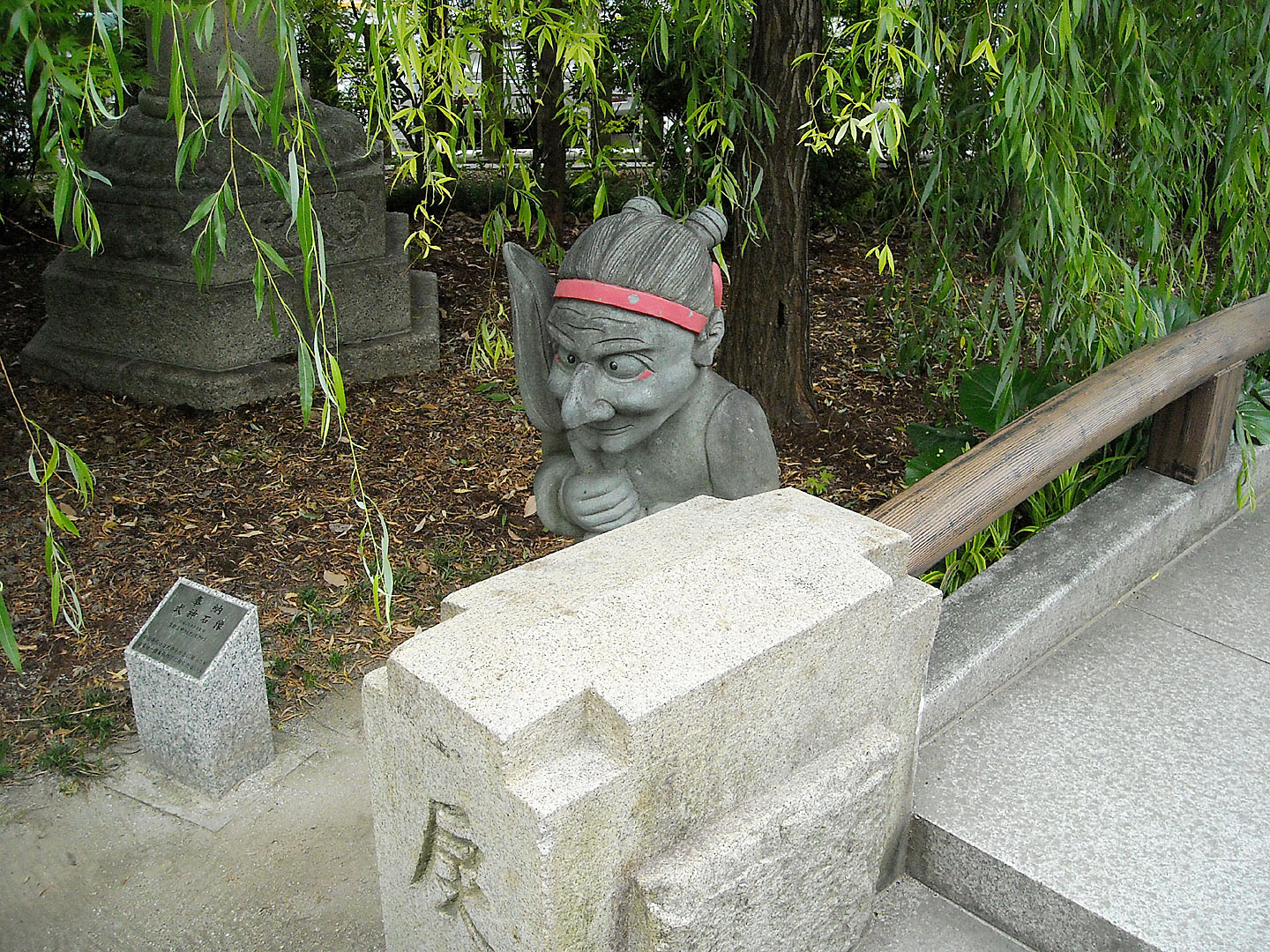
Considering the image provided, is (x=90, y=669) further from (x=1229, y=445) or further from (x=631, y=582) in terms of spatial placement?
(x=1229, y=445)

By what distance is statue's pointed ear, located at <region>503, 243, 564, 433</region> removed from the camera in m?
2.57

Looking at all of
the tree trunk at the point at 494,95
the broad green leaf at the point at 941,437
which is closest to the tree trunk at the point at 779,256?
the broad green leaf at the point at 941,437

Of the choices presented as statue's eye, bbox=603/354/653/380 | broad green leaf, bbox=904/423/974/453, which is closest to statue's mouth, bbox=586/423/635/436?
statue's eye, bbox=603/354/653/380

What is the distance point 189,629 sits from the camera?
123 inches

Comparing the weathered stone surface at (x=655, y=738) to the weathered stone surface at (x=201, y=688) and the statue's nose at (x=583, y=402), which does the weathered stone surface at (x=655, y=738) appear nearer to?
the statue's nose at (x=583, y=402)

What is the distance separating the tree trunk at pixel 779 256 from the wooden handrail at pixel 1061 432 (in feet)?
4.88

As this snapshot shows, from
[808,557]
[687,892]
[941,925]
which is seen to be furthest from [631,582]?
[941,925]

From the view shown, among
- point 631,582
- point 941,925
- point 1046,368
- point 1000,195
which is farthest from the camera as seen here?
point 1000,195

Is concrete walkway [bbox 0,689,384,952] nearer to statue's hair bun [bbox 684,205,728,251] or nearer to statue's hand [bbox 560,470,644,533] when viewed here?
statue's hand [bbox 560,470,644,533]

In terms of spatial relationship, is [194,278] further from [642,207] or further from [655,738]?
[655,738]

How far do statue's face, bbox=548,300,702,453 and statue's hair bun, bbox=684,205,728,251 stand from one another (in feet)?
0.67

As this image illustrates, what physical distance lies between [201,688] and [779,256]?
268 centimetres

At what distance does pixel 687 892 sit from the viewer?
68.8 inches

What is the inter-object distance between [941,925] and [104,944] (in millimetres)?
1882
